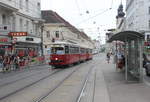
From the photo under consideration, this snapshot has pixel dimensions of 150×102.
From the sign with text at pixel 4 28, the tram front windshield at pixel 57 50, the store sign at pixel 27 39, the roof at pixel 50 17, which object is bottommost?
the tram front windshield at pixel 57 50

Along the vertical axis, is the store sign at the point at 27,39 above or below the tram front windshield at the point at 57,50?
above

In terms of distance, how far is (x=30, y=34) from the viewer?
41.4m

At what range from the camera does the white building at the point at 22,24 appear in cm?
3231

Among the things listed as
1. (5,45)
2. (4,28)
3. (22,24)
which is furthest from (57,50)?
(22,24)

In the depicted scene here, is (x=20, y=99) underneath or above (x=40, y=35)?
underneath

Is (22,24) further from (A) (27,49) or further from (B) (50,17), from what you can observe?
(B) (50,17)

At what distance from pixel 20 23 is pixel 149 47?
1123 inches

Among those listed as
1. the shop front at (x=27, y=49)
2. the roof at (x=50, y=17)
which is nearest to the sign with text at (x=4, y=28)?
the shop front at (x=27, y=49)

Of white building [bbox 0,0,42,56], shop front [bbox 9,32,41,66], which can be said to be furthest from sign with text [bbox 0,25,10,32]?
shop front [bbox 9,32,41,66]

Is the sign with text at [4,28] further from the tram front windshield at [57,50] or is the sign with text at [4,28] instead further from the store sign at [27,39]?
the tram front windshield at [57,50]

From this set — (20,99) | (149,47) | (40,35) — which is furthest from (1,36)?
(149,47)

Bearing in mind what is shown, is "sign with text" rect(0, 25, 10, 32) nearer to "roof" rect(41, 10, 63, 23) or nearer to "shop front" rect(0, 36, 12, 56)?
"shop front" rect(0, 36, 12, 56)

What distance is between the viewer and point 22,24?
38656 millimetres

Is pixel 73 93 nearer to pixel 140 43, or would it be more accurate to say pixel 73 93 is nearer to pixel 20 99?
pixel 20 99
